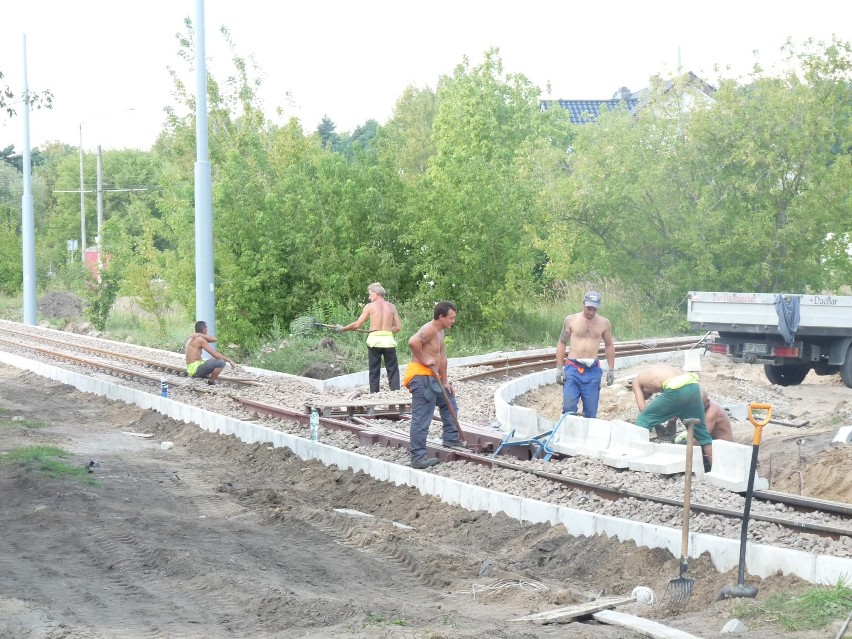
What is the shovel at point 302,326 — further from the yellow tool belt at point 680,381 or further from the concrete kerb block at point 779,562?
the concrete kerb block at point 779,562

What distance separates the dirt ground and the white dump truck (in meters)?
9.51

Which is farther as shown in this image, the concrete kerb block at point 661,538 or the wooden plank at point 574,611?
the concrete kerb block at point 661,538

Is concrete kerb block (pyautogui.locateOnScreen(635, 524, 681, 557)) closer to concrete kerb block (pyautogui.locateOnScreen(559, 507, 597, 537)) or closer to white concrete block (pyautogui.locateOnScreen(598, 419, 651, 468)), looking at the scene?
concrete kerb block (pyautogui.locateOnScreen(559, 507, 597, 537))

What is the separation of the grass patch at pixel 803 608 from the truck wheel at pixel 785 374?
46.2ft

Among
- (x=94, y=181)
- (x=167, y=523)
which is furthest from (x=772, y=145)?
(x=94, y=181)

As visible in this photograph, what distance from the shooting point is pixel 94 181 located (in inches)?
3091

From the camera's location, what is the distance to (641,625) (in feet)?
22.1

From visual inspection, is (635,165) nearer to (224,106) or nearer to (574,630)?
(224,106)

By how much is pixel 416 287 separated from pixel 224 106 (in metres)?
8.96

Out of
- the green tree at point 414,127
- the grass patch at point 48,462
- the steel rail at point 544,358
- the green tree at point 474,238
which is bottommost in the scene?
the grass patch at point 48,462

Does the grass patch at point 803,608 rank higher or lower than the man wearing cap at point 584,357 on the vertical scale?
lower

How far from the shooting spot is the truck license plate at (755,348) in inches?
757

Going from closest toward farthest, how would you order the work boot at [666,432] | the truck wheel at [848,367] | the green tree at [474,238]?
the work boot at [666,432]
the truck wheel at [848,367]
the green tree at [474,238]

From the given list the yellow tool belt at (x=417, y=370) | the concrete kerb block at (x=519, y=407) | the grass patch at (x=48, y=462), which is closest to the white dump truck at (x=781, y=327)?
the concrete kerb block at (x=519, y=407)
